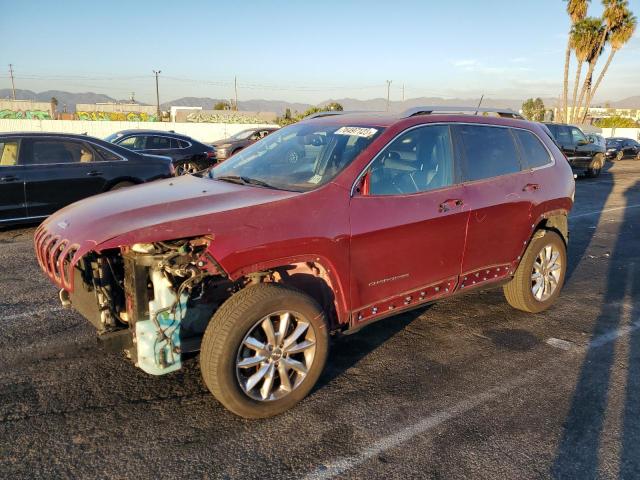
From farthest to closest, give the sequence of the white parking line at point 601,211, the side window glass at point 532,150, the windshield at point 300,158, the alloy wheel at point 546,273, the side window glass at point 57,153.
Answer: the white parking line at point 601,211, the side window glass at point 57,153, the alloy wheel at point 546,273, the side window glass at point 532,150, the windshield at point 300,158

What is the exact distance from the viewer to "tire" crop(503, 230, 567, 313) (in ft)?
15.8

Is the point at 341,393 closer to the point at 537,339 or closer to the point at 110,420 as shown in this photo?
the point at 110,420

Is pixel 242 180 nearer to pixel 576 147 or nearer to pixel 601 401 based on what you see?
pixel 601 401

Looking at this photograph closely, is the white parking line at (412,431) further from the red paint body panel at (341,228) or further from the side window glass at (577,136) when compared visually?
the side window glass at (577,136)

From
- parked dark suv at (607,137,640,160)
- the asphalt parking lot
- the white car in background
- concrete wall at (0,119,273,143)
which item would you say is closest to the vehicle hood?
the asphalt parking lot

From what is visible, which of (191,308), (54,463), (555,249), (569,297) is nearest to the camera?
(54,463)

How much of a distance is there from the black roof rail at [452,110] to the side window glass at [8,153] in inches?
236

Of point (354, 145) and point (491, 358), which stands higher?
point (354, 145)

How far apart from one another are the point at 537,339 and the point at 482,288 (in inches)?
25.1

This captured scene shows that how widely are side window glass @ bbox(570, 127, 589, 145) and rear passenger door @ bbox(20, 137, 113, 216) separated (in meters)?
16.0

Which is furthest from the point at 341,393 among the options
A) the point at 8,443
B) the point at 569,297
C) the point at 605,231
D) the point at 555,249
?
the point at 605,231

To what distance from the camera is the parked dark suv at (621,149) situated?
93.1ft

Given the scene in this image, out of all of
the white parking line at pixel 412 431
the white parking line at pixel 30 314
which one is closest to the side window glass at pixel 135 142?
the white parking line at pixel 30 314

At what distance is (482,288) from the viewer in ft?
14.7
